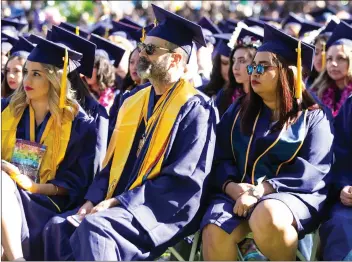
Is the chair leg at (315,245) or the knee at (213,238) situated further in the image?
the chair leg at (315,245)

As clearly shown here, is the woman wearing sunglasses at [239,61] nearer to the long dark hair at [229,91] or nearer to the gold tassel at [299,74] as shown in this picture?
the long dark hair at [229,91]

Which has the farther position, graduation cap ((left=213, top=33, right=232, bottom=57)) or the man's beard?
graduation cap ((left=213, top=33, right=232, bottom=57))

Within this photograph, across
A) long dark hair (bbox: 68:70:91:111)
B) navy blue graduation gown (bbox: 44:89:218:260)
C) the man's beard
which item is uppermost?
the man's beard

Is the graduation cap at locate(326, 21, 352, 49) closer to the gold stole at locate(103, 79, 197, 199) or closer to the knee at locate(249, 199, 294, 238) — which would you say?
the gold stole at locate(103, 79, 197, 199)

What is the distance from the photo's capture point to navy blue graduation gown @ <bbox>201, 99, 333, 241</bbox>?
495 cm

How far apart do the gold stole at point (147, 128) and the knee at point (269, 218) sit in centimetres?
68

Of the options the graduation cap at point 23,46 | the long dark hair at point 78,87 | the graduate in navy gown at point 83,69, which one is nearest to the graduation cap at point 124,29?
the graduation cap at point 23,46

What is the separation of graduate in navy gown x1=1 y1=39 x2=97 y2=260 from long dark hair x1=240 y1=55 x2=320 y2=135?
1.09 meters

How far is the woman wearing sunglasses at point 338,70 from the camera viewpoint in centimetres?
681

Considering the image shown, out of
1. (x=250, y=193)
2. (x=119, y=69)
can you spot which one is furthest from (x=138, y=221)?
(x=119, y=69)

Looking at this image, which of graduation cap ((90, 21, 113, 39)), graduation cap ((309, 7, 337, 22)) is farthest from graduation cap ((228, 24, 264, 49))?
graduation cap ((309, 7, 337, 22))

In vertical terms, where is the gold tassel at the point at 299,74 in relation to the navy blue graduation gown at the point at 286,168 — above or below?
above

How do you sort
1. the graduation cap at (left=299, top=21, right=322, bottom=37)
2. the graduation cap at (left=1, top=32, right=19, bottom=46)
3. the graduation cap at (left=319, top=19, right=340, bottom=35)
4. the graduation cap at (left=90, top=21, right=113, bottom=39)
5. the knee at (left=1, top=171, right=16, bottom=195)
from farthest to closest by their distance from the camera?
the graduation cap at (left=90, top=21, right=113, bottom=39)
the graduation cap at (left=299, top=21, right=322, bottom=37)
the graduation cap at (left=1, top=32, right=19, bottom=46)
the graduation cap at (left=319, top=19, right=340, bottom=35)
the knee at (left=1, top=171, right=16, bottom=195)

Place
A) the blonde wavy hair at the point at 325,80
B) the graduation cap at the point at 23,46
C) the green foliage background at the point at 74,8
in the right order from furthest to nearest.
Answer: the green foliage background at the point at 74,8 < the graduation cap at the point at 23,46 < the blonde wavy hair at the point at 325,80
